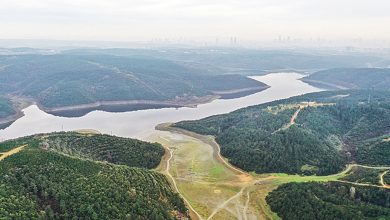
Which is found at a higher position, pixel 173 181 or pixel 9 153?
pixel 9 153

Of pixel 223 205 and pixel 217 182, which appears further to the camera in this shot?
pixel 217 182

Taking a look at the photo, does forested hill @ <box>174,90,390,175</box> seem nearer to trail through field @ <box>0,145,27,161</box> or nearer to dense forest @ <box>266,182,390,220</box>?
dense forest @ <box>266,182,390,220</box>

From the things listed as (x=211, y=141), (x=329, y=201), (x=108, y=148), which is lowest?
(x=211, y=141)

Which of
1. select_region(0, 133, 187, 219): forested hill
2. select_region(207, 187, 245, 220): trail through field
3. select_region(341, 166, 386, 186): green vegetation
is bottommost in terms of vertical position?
select_region(207, 187, 245, 220): trail through field

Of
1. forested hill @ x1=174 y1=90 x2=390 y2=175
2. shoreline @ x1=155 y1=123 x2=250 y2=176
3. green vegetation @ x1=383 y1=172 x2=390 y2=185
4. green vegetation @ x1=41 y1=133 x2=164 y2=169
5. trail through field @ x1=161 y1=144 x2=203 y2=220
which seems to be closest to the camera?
trail through field @ x1=161 y1=144 x2=203 y2=220

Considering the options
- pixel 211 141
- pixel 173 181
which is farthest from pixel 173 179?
pixel 211 141

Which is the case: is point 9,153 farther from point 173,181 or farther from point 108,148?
point 173,181

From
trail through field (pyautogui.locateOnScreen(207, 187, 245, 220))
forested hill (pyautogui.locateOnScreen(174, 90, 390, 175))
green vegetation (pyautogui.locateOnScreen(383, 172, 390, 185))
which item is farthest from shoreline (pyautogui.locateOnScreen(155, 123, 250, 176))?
green vegetation (pyautogui.locateOnScreen(383, 172, 390, 185))

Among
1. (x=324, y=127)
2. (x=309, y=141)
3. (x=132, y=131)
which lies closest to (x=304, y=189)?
(x=309, y=141)
